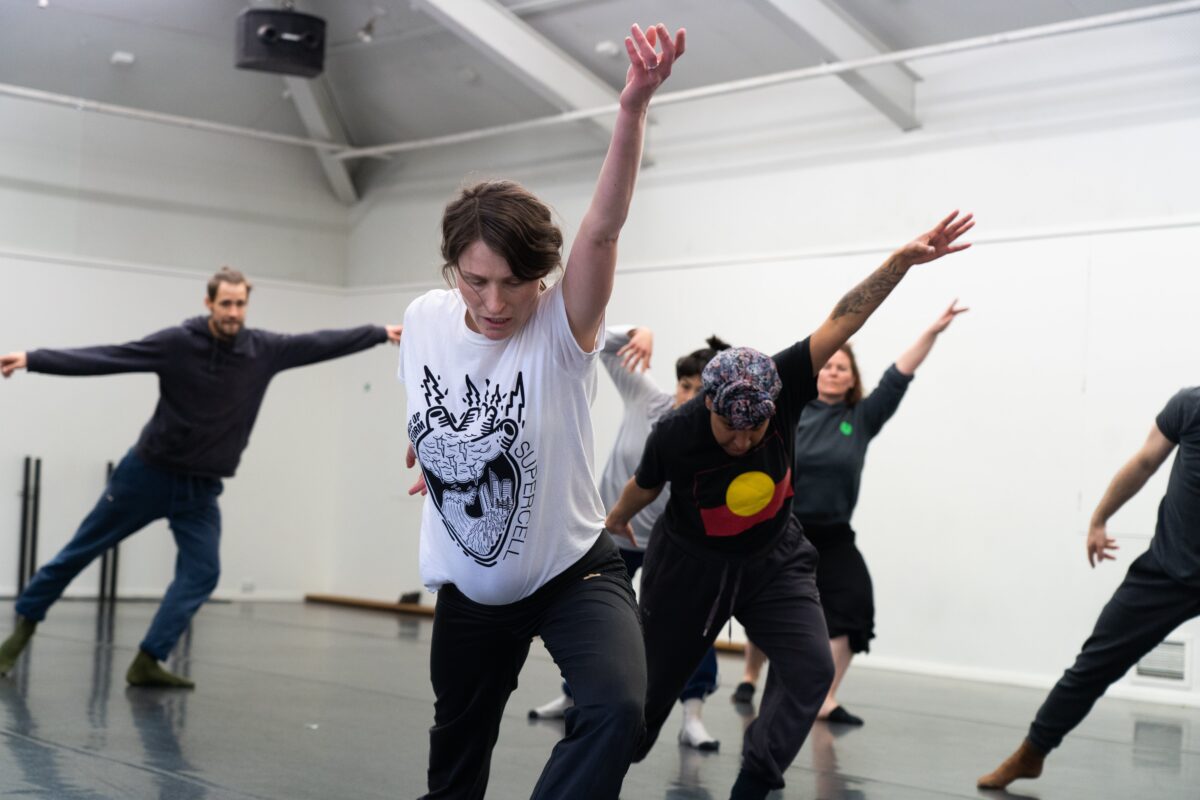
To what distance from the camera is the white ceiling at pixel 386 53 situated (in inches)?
336

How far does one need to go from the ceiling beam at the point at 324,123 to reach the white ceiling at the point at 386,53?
91mm

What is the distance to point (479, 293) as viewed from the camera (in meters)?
2.38

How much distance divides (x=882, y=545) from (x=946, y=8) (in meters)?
3.07

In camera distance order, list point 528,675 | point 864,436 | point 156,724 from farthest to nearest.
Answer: point 528,675 → point 864,436 → point 156,724

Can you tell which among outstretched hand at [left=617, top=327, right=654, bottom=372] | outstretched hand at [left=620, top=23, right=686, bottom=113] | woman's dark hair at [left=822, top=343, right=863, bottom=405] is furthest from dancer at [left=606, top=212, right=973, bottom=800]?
woman's dark hair at [left=822, top=343, right=863, bottom=405]

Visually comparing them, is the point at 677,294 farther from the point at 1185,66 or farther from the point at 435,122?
the point at 1185,66

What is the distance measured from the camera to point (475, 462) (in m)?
2.46

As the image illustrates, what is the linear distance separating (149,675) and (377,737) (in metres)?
1.41

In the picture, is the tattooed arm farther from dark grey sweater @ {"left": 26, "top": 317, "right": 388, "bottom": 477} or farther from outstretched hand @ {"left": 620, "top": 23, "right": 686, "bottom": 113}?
dark grey sweater @ {"left": 26, "top": 317, "right": 388, "bottom": 477}

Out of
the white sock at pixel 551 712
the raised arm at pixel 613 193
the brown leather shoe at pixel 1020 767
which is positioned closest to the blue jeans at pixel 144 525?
the white sock at pixel 551 712

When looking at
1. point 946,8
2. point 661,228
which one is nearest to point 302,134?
point 661,228

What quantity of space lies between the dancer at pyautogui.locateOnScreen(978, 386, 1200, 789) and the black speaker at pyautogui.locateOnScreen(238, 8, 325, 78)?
21.3ft

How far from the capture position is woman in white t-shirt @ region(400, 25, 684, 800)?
2.33 meters

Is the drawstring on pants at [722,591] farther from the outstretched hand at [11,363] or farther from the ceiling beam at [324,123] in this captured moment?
the ceiling beam at [324,123]
